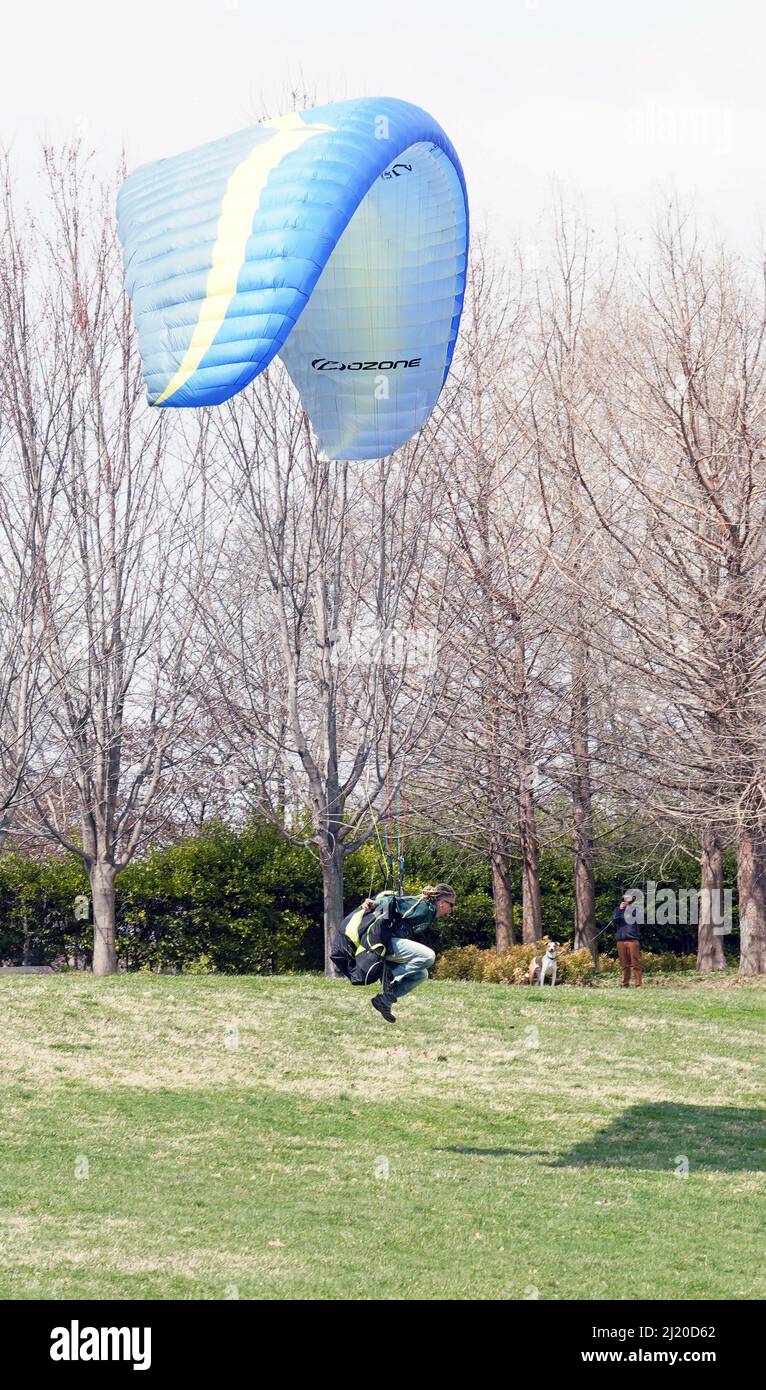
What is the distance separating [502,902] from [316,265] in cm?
1770

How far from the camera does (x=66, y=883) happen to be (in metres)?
22.7

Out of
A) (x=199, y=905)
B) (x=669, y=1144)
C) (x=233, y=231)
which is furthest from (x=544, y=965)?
(x=233, y=231)

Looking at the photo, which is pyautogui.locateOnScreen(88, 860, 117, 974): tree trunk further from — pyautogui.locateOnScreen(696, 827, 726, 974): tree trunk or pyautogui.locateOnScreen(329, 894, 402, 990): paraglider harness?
pyautogui.locateOnScreen(329, 894, 402, 990): paraglider harness

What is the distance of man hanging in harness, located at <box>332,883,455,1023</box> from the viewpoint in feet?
31.2

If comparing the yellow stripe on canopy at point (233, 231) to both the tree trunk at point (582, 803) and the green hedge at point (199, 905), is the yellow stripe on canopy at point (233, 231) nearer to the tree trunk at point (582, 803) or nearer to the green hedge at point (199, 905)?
Answer: the tree trunk at point (582, 803)

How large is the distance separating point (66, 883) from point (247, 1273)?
14.6 meters

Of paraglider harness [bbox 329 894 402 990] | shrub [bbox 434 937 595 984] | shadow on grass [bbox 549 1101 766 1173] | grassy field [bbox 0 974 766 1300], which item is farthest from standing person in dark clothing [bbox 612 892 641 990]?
paraglider harness [bbox 329 894 402 990]

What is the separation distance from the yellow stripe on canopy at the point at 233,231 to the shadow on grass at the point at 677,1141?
24.3 ft

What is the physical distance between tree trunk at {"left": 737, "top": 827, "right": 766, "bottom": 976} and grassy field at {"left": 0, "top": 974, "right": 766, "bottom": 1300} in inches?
132

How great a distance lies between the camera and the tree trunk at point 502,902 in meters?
24.9

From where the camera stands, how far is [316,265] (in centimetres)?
881
